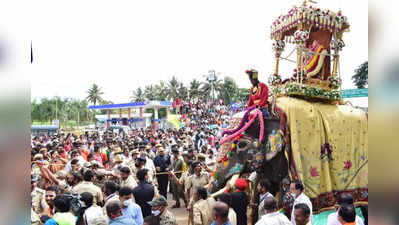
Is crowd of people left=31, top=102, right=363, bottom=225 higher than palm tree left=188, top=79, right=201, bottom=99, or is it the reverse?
palm tree left=188, top=79, right=201, bottom=99

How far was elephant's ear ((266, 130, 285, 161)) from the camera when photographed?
239 inches

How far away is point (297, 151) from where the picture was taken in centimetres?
599

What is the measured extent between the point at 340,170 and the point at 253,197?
1.81 meters

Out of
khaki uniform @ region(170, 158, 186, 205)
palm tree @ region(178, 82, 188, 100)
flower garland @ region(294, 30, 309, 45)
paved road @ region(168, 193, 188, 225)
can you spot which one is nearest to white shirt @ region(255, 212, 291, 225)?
flower garland @ region(294, 30, 309, 45)

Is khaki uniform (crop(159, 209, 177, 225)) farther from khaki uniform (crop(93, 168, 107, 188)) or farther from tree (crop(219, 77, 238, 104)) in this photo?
tree (crop(219, 77, 238, 104))

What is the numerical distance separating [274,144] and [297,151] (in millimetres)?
415

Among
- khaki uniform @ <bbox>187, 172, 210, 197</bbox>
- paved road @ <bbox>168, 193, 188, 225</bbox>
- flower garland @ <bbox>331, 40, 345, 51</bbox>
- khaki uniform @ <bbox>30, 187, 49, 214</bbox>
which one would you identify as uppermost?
flower garland @ <bbox>331, 40, 345, 51</bbox>

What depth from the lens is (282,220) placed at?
3613mm

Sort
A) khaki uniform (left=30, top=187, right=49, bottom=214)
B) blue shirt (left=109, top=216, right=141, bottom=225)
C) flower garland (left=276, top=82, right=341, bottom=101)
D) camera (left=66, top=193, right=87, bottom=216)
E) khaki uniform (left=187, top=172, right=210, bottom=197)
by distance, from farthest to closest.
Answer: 1. flower garland (left=276, top=82, right=341, bottom=101)
2. khaki uniform (left=187, top=172, right=210, bottom=197)
3. khaki uniform (left=30, top=187, right=49, bottom=214)
4. camera (left=66, top=193, right=87, bottom=216)
5. blue shirt (left=109, top=216, right=141, bottom=225)

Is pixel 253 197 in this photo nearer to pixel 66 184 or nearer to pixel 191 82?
pixel 66 184

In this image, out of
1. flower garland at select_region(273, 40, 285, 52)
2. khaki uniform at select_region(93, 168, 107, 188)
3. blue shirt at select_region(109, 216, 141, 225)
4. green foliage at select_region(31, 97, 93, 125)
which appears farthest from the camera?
A: green foliage at select_region(31, 97, 93, 125)

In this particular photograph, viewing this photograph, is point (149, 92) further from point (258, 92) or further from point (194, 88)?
point (258, 92)
